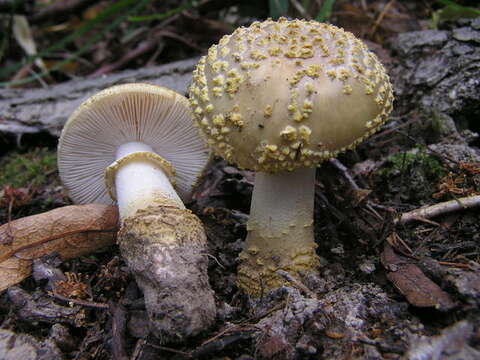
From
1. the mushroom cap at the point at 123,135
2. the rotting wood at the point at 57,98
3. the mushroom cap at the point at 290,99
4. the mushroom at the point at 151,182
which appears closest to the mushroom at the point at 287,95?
the mushroom cap at the point at 290,99

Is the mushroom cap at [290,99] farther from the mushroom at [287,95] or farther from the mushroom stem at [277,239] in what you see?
the mushroom stem at [277,239]

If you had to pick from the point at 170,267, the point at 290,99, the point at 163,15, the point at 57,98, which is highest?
the point at 163,15

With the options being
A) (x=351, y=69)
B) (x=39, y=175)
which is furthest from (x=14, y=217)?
(x=351, y=69)

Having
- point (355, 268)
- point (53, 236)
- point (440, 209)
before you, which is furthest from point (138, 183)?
point (440, 209)

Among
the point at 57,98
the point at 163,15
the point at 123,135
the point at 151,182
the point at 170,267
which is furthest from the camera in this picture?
the point at 163,15

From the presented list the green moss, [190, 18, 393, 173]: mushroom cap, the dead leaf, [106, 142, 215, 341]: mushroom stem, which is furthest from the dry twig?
the green moss

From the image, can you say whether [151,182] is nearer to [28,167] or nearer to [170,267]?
[170,267]
